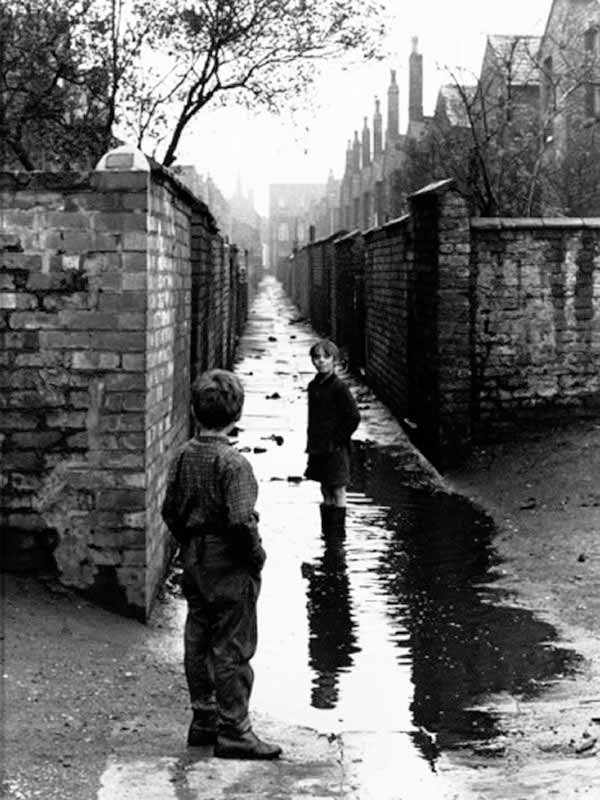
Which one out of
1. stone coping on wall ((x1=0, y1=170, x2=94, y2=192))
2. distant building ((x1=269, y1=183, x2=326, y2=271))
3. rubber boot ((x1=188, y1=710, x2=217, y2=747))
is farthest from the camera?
distant building ((x1=269, y1=183, x2=326, y2=271))

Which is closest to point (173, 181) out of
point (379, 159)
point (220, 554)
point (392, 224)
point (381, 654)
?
point (381, 654)

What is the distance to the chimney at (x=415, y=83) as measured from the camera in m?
57.0

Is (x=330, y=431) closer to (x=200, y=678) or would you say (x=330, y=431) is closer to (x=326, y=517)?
(x=326, y=517)

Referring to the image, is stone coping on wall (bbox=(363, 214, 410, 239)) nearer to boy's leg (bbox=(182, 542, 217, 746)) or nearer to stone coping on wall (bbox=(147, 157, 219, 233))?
stone coping on wall (bbox=(147, 157, 219, 233))

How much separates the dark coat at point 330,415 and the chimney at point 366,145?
71.5m

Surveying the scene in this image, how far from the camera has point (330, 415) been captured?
9.94 metres

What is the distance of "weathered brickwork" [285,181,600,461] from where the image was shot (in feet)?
39.2

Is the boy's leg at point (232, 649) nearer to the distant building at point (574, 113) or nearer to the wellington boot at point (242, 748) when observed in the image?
the wellington boot at point (242, 748)

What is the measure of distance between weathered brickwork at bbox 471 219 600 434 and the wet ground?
188 cm

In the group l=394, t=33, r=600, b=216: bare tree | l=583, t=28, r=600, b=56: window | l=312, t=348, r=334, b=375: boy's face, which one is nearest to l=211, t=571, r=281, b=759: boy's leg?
l=312, t=348, r=334, b=375: boy's face

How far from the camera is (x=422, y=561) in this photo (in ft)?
28.8

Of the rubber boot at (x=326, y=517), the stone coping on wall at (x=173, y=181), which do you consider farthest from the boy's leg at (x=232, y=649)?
the rubber boot at (x=326, y=517)

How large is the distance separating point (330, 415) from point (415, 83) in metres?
49.9

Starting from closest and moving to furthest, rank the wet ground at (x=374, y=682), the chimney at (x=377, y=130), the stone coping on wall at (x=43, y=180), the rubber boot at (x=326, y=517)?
the wet ground at (x=374, y=682) < the stone coping on wall at (x=43, y=180) < the rubber boot at (x=326, y=517) < the chimney at (x=377, y=130)
